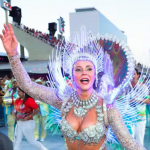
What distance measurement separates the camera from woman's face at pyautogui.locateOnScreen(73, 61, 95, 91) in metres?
2.17

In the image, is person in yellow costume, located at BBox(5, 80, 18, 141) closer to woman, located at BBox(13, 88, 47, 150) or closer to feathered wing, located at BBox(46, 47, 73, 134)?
woman, located at BBox(13, 88, 47, 150)

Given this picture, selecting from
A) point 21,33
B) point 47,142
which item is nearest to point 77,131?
point 47,142

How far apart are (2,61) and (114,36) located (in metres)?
24.0

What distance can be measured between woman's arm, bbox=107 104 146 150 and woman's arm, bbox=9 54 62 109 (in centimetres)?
52

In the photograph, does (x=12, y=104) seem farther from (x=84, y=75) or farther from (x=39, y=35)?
(x=39, y=35)

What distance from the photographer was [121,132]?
197 cm

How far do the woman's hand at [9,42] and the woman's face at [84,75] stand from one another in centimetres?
53

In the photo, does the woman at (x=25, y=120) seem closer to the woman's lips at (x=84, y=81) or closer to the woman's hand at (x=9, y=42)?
the woman's hand at (x=9, y=42)

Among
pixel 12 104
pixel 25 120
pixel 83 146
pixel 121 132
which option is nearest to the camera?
pixel 121 132

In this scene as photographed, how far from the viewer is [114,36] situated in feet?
8.12

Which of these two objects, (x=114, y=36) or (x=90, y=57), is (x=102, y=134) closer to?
(x=90, y=57)

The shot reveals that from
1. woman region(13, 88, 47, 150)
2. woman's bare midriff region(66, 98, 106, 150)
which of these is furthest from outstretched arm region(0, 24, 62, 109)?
woman region(13, 88, 47, 150)

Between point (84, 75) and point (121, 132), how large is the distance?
534 millimetres

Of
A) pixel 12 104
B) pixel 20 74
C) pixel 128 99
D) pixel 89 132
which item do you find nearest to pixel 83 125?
pixel 89 132
